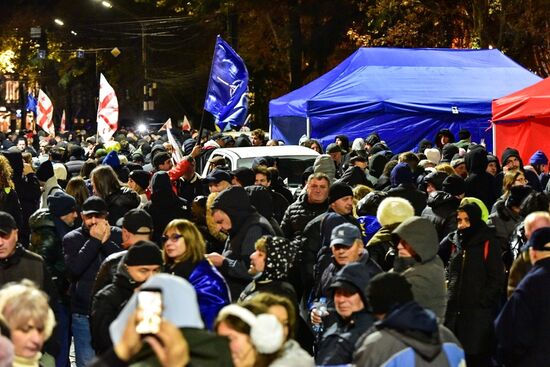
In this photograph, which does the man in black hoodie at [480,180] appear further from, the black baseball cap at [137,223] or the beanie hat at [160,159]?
the black baseball cap at [137,223]

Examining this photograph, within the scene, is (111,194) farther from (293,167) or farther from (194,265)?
(293,167)

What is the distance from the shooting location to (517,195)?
1095 cm

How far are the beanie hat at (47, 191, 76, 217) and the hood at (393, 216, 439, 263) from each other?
3.37m

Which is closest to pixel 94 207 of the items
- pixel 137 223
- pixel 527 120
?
pixel 137 223

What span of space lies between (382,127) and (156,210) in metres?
13.1

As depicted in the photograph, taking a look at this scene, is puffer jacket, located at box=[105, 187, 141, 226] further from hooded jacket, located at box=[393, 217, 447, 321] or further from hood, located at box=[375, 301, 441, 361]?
hood, located at box=[375, 301, 441, 361]

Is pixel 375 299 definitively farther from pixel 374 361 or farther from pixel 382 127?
pixel 382 127

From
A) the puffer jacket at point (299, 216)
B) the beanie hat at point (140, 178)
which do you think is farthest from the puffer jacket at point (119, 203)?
the puffer jacket at point (299, 216)

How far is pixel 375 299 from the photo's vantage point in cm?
589

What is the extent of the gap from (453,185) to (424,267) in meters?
3.70

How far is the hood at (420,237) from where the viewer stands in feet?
25.3

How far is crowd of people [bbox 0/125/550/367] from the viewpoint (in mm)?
5348

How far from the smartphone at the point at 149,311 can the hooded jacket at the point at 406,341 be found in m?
1.42

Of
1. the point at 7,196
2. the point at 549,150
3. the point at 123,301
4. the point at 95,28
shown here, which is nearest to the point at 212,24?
the point at 95,28
